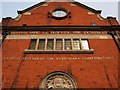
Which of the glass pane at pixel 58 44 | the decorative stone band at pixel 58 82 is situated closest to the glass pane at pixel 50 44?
the glass pane at pixel 58 44

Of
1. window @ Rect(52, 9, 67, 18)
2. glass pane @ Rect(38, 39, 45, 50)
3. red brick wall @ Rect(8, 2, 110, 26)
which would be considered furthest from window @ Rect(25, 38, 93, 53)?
window @ Rect(52, 9, 67, 18)

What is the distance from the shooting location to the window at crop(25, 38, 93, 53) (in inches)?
562

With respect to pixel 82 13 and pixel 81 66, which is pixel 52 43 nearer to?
pixel 81 66

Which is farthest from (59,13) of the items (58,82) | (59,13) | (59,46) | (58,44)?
(58,82)

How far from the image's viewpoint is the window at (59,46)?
14.3 metres

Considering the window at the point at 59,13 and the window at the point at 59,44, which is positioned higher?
the window at the point at 59,13

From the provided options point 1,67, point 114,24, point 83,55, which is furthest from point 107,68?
point 1,67

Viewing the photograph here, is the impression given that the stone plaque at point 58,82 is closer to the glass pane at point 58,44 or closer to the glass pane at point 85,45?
the glass pane at point 58,44

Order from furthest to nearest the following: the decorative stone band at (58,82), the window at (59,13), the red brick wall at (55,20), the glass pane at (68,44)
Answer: the window at (59,13), the red brick wall at (55,20), the glass pane at (68,44), the decorative stone band at (58,82)

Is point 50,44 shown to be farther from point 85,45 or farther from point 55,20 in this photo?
point 55,20

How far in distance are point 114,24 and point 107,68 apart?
4.48 m

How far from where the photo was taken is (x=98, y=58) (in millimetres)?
13883

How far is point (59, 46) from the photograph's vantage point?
15.0 meters

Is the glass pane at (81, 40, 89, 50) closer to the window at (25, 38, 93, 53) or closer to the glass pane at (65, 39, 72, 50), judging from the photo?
the window at (25, 38, 93, 53)
